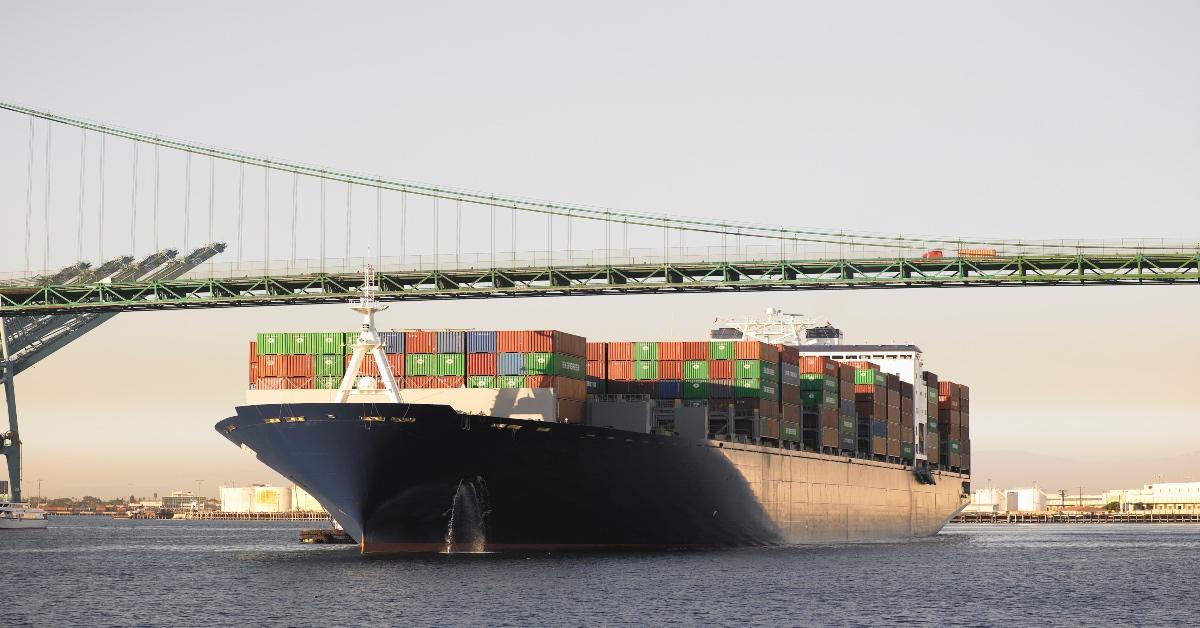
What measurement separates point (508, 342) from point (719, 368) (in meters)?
11.7

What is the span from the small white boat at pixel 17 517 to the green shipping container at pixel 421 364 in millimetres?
61468

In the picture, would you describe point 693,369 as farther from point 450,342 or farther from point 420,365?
point 420,365

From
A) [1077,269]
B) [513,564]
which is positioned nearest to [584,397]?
[513,564]

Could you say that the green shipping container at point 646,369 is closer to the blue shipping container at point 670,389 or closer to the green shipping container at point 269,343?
the blue shipping container at point 670,389

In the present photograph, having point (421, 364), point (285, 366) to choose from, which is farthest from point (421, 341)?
point (285, 366)

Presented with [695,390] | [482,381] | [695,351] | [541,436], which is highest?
[695,351]

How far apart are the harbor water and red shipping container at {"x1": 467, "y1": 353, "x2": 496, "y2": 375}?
600 cm

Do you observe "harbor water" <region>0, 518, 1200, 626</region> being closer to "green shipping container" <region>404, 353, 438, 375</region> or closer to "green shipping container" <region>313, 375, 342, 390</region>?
"green shipping container" <region>313, 375, 342, 390</region>

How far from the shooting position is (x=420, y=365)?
55.3 m

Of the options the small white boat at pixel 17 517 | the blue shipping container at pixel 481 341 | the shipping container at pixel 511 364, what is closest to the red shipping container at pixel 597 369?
the shipping container at pixel 511 364

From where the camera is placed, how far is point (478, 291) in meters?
66.8

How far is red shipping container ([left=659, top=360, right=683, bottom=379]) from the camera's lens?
2489 inches

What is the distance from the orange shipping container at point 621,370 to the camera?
207 feet

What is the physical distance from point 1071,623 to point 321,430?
74.6 feet
